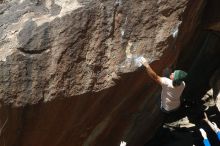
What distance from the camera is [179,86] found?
7.45 metres

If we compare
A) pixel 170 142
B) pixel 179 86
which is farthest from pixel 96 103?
pixel 170 142

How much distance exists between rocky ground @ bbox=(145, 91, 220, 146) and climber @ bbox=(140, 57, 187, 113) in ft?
7.31

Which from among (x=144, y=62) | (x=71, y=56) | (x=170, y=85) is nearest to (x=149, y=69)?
(x=144, y=62)

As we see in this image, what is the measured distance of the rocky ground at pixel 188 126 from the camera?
10.2 metres

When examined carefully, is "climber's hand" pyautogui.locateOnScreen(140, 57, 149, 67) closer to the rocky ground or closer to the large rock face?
the large rock face

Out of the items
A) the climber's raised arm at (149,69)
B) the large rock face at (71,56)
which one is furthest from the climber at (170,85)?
the large rock face at (71,56)

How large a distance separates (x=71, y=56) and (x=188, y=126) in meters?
4.59

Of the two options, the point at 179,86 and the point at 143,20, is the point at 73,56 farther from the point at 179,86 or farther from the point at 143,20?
the point at 179,86

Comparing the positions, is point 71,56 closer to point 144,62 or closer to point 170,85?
point 144,62

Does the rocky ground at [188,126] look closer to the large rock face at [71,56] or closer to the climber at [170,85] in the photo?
the climber at [170,85]

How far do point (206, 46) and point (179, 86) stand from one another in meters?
3.48

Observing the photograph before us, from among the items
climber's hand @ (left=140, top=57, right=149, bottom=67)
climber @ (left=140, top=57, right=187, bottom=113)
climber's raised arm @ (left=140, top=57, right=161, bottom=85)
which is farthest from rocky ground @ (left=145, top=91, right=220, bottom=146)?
climber's hand @ (left=140, top=57, right=149, bottom=67)

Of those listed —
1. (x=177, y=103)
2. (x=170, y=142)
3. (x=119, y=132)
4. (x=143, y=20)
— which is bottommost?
(x=170, y=142)

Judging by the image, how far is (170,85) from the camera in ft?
24.2
